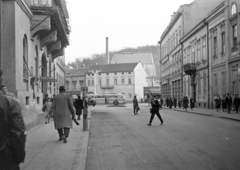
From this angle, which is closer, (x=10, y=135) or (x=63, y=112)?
(x=10, y=135)

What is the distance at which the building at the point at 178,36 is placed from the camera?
158 ft

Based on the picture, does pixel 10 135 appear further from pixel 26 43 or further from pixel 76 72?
pixel 76 72

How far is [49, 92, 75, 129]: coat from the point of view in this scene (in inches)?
395

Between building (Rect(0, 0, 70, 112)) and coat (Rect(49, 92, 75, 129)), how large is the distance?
16.9 ft

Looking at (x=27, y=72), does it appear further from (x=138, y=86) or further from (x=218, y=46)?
(x=138, y=86)

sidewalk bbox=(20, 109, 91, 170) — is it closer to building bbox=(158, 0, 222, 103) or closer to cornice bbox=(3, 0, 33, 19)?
cornice bbox=(3, 0, 33, 19)

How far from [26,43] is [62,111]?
29.7ft

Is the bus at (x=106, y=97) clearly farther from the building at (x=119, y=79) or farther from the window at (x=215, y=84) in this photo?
the window at (x=215, y=84)

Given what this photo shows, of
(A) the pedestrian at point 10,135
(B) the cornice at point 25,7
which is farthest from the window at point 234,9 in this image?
(A) the pedestrian at point 10,135

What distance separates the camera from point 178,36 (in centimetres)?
5275

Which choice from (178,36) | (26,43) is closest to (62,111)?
(26,43)

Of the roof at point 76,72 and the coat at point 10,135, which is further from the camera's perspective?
the roof at point 76,72

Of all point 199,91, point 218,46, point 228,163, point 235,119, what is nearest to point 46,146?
point 228,163

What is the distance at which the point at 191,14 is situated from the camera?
4816 centimetres
